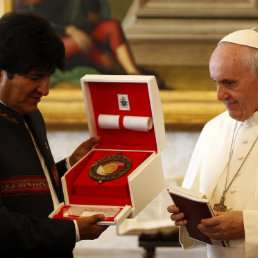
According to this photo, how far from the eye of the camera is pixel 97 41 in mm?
4180

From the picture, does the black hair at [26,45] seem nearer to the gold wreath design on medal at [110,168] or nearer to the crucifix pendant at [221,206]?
the gold wreath design on medal at [110,168]

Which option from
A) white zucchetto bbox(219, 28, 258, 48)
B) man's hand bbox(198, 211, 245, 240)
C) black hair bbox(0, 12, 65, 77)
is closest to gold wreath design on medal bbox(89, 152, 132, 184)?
man's hand bbox(198, 211, 245, 240)

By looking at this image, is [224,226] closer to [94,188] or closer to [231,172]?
[231,172]

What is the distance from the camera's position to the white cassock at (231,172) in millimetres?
2527

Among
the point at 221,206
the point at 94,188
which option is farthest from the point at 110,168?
the point at 221,206

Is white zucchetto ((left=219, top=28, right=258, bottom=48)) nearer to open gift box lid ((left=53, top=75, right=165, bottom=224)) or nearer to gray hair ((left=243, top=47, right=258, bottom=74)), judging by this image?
gray hair ((left=243, top=47, right=258, bottom=74))

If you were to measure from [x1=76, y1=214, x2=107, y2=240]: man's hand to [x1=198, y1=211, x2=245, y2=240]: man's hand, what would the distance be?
431 mm

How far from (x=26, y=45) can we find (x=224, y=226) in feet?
3.51

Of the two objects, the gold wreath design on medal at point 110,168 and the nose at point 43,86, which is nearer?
the nose at point 43,86

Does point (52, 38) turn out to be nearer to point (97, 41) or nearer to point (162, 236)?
point (97, 41)

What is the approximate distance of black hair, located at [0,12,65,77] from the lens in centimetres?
216

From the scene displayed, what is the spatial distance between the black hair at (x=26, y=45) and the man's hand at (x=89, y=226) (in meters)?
0.60

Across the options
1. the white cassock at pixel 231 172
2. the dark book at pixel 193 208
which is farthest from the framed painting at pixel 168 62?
the dark book at pixel 193 208

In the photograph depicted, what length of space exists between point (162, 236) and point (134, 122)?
1.66 meters
